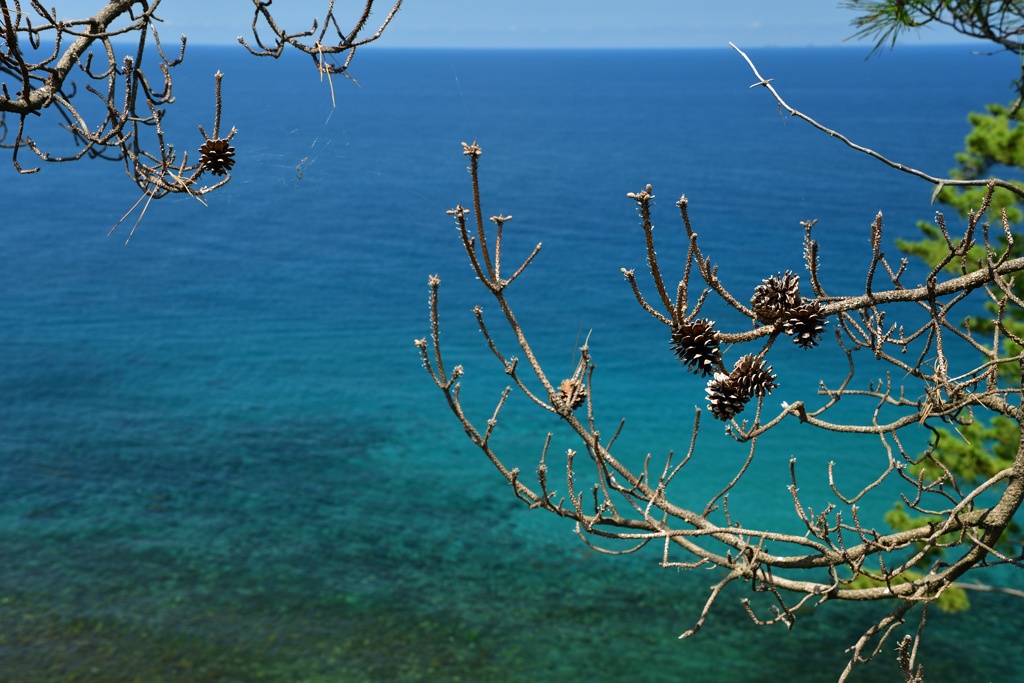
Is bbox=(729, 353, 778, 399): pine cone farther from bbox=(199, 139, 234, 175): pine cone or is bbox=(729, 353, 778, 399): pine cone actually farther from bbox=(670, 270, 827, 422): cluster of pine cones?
bbox=(199, 139, 234, 175): pine cone

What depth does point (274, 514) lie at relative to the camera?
603 inches

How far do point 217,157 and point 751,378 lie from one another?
74.0 inches

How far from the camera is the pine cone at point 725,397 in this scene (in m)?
2.02

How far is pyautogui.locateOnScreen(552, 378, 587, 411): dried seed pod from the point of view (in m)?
2.34

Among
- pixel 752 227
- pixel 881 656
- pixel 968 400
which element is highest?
pixel 968 400

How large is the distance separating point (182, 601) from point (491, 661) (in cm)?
404

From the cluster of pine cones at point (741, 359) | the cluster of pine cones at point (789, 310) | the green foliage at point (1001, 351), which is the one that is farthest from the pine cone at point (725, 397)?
the green foliage at point (1001, 351)

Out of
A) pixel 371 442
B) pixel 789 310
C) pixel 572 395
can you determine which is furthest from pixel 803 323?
pixel 371 442

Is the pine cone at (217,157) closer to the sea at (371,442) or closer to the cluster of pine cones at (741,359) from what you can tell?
the sea at (371,442)

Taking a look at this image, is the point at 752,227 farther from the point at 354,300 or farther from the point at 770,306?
the point at 770,306

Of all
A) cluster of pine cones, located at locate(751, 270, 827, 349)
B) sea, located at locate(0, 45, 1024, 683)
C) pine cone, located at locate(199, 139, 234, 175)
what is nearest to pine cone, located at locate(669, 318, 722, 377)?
cluster of pine cones, located at locate(751, 270, 827, 349)

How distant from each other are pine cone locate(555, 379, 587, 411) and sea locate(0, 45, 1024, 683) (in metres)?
0.48

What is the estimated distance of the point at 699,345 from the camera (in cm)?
204

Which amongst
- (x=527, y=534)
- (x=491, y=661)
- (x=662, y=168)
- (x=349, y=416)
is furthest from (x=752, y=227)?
(x=491, y=661)
